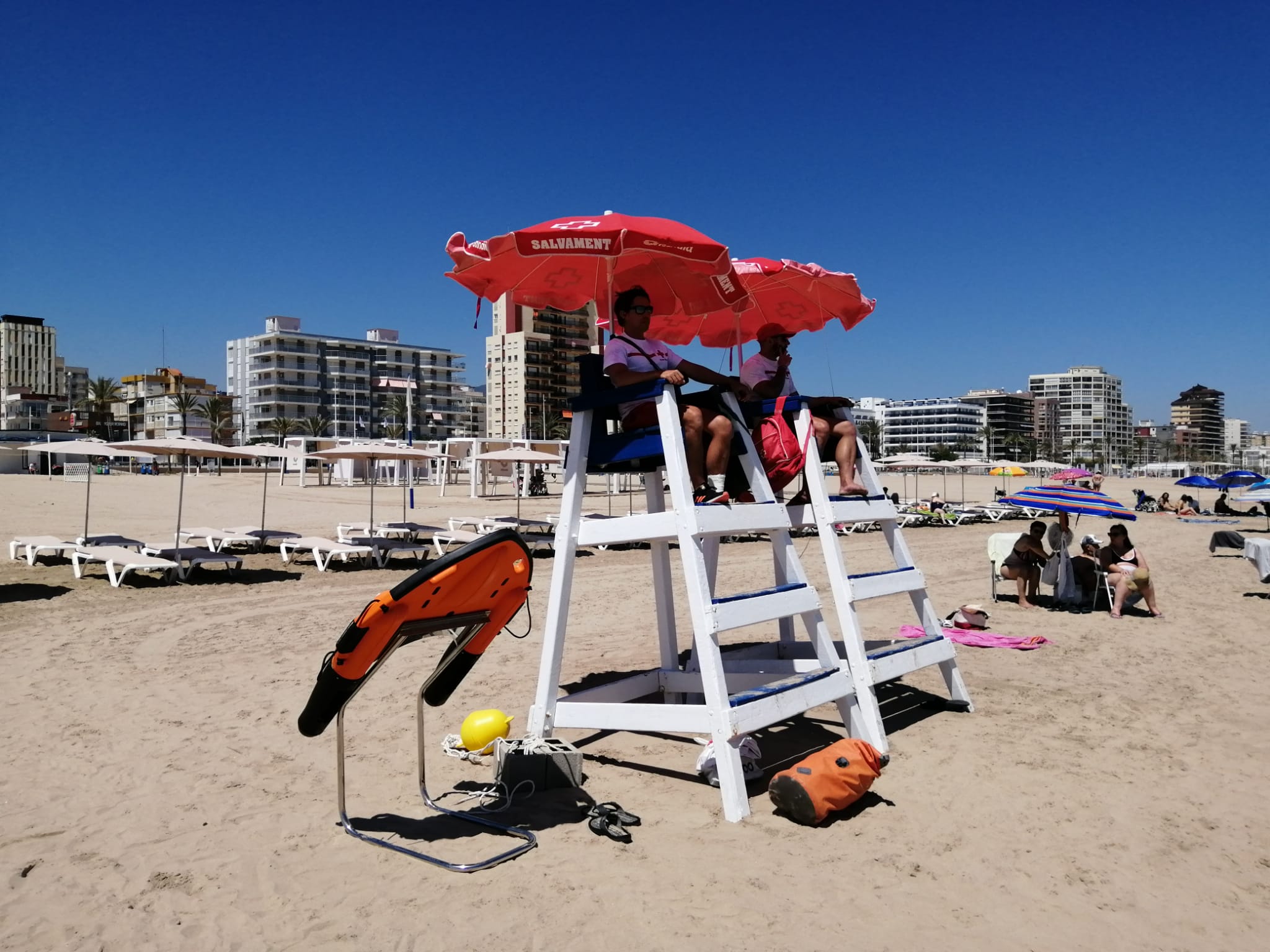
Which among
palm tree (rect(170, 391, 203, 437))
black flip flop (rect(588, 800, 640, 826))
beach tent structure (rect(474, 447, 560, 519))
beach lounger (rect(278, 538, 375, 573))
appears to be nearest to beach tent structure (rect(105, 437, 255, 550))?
beach lounger (rect(278, 538, 375, 573))

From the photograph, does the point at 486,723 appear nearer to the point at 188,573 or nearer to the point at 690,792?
the point at 690,792

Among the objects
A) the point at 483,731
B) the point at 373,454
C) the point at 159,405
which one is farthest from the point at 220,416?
the point at 483,731

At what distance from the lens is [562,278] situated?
5.12m

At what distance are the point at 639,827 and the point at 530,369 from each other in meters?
114

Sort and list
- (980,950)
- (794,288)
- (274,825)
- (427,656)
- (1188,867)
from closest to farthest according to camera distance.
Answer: (980,950) → (1188,867) → (274,825) → (794,288) → (427,656)

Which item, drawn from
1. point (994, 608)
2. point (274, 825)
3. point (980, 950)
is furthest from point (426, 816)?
point (994, 608)

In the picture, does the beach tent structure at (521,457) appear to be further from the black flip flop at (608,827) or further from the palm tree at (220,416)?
the palm tree at (220,416)

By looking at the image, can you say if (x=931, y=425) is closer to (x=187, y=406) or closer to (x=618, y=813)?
(x=187, y=406)

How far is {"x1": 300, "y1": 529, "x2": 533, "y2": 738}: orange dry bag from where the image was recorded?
3.20 meters

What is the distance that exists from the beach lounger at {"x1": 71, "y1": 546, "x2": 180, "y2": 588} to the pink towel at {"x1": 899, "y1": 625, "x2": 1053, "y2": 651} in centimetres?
970

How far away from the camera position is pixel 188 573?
12.6 m

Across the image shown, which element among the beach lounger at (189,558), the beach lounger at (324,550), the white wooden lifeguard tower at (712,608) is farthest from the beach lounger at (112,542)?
the white wooden lifeguard tower at (712,608)

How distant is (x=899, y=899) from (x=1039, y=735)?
7.98 feet

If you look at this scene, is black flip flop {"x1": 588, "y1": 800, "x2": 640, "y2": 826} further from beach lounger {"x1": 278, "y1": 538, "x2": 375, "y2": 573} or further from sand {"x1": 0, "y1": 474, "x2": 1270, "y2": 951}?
beach lounger {"x1": 278, "y1": 538, "x2": 375, "y2": 573}
